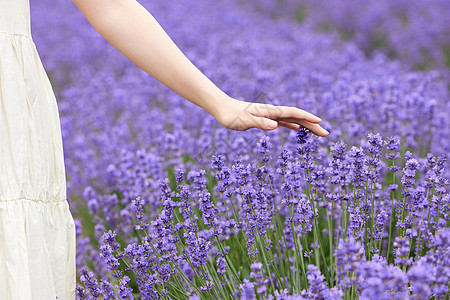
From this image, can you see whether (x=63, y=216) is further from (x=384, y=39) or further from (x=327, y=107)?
(x=384, y=39)

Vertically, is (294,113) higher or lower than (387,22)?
lower

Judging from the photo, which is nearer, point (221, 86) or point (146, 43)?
point (146, 43)

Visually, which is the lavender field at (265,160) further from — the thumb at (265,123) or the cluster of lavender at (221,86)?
the thumb at (265,123)

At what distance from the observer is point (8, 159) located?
1.40 m

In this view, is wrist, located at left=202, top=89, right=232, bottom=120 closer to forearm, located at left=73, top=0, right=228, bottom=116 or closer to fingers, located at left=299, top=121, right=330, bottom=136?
forearm, located at left=73, top=0, right=228, bottom=116

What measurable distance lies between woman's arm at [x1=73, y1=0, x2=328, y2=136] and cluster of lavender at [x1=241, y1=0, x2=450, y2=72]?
4632mm

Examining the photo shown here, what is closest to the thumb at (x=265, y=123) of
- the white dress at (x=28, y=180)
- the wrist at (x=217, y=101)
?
the wrist at (x=217, y=101)

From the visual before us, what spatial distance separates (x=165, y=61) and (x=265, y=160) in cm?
45

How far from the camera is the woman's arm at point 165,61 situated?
60.4 inches

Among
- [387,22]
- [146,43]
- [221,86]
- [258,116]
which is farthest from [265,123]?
[387,22]

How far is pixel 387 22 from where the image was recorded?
277 inches

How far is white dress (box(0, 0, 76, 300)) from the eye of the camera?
136cm

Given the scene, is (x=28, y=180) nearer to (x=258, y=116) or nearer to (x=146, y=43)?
(x=146, y=43)

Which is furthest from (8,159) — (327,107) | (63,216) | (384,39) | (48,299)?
(384,39)
